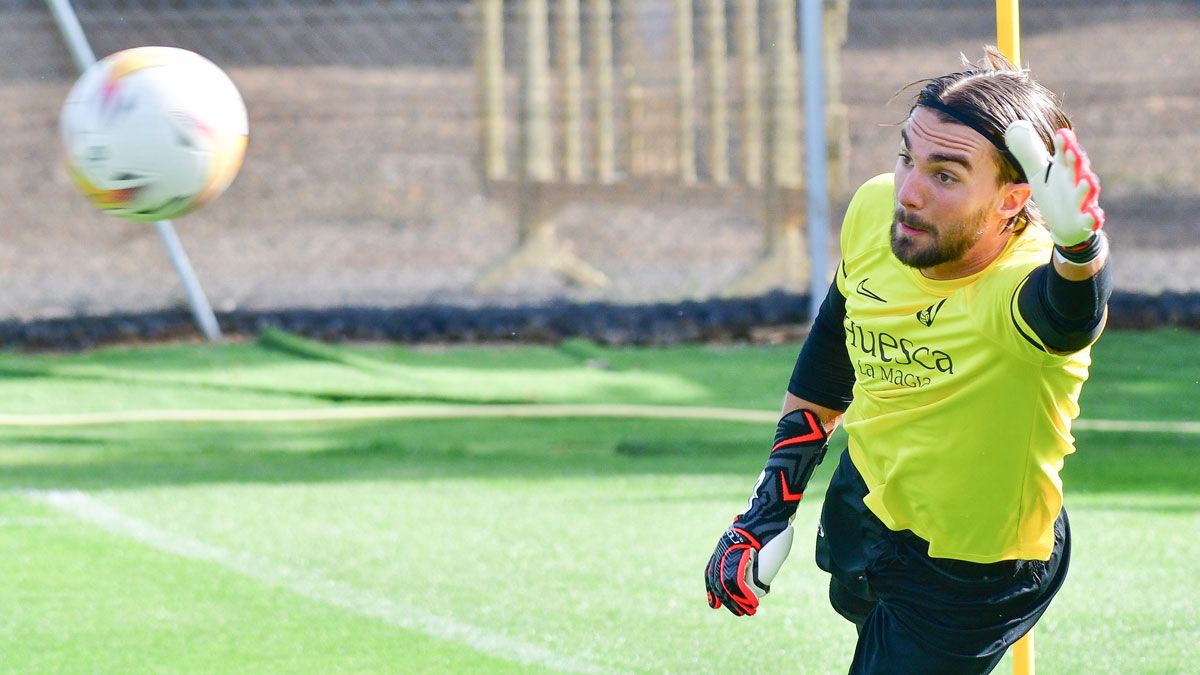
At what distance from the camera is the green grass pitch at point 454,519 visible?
4805 millimetres

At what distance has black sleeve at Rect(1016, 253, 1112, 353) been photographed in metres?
2.55

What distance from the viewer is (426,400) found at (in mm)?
8438

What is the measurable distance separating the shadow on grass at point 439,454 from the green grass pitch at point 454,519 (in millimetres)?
19

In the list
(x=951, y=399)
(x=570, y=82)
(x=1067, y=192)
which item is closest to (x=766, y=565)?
(x=951, y=399)

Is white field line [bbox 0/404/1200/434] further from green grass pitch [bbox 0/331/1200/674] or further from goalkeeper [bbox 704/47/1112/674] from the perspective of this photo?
goalkeeper [bbox 704/47/1112/674]

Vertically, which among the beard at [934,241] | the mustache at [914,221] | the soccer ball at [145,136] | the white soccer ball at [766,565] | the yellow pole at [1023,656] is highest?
the mustache at [914,221]

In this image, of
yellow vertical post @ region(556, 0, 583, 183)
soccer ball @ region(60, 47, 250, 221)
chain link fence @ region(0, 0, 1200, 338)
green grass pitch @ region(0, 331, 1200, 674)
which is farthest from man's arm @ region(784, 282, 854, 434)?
yellow vertical post @ region(556, 0, 583, 183)

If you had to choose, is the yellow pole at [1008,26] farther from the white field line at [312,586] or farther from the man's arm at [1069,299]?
the white field line at [312,586]

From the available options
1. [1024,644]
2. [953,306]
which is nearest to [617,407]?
[1024,644]

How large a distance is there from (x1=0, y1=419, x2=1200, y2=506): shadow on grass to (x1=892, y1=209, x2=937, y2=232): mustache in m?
4.15

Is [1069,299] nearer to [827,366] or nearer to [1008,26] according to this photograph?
[827,366]

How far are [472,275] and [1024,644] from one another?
790 centimetres

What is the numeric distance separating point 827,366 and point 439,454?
4.35 m

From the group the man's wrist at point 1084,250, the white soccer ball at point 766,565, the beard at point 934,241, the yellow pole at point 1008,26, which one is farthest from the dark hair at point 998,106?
the white soccer ball at point 766,565
